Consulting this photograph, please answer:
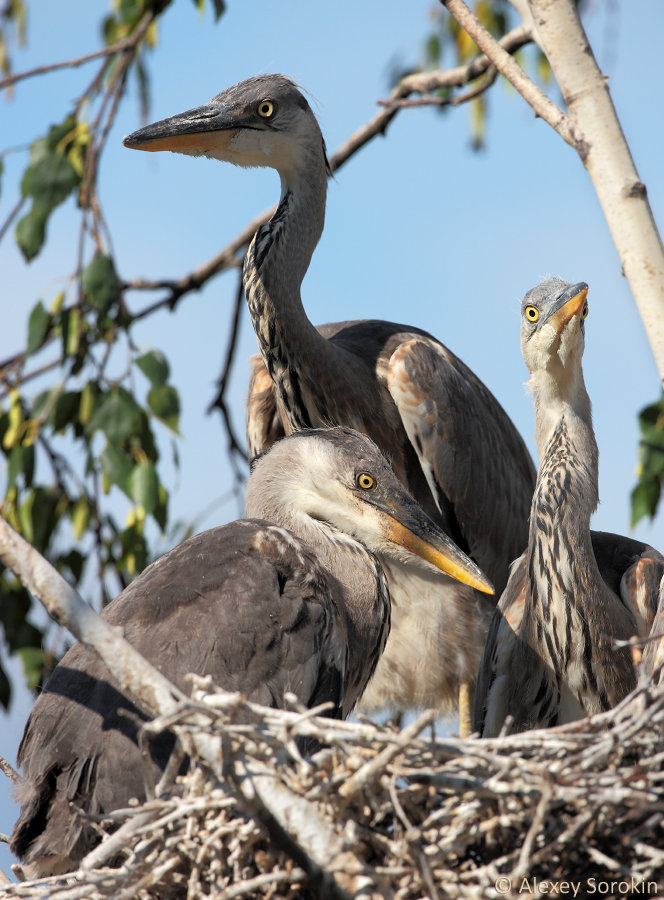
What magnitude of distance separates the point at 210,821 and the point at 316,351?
221 cm

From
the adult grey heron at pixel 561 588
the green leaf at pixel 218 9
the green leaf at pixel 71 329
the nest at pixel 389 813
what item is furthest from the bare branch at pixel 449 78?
the nest at pixel 389 813

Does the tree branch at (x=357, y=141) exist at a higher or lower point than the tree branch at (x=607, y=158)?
higher

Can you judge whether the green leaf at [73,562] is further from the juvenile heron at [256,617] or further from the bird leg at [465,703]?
the bird leg at [465,703]

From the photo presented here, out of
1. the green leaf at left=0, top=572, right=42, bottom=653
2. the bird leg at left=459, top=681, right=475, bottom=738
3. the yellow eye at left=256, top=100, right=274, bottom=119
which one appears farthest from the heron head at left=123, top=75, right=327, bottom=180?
the bird leg at left=459, top=681, right=475, bottom=738

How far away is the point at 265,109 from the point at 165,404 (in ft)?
3.94

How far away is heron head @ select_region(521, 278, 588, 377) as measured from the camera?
3072 millimetres

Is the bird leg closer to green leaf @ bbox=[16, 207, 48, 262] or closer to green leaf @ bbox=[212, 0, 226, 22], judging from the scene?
green leaf @ bbox=[16, 207, 48, 262]

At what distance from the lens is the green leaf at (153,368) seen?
13.2ft

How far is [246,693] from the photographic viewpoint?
7.50ft

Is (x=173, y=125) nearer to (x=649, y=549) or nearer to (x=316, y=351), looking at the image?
→ (x=316, y=351)

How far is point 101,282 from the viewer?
398 centimetres

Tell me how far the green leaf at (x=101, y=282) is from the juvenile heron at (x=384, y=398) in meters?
0.56

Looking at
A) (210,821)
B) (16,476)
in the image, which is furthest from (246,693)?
(16,476)

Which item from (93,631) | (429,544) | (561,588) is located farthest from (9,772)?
(561,588)
